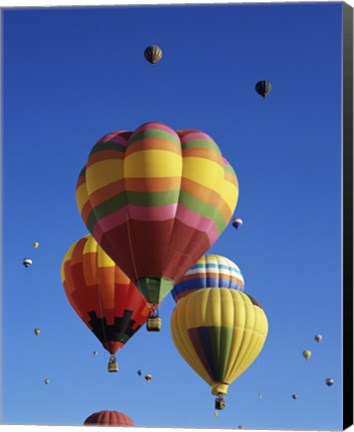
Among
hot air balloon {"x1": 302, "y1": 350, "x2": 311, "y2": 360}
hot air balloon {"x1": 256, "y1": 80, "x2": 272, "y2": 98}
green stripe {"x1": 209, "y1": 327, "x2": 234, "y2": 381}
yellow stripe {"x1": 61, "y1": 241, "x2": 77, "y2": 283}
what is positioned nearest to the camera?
green stripe {"x1": 209, "y1": 327, "x2": 234, "y2": 381}

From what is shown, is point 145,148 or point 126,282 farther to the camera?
point 126,282

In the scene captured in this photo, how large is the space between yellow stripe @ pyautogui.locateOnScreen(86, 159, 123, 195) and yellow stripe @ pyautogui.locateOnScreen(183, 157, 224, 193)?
37.1 inches

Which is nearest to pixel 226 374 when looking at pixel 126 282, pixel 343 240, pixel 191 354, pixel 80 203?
pixel 191 354

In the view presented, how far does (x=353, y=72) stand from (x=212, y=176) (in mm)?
3960

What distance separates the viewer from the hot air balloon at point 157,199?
19.0 meters

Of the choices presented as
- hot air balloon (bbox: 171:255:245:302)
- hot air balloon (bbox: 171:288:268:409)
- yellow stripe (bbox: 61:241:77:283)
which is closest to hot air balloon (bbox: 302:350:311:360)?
hot air balloon (bbox: 171:255:245:302)

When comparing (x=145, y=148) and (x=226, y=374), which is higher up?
(x=145, y=148)

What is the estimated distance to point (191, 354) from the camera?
21.9 meters

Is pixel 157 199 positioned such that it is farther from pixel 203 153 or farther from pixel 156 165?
pixel 203 153

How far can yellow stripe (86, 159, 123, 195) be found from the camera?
19.2m

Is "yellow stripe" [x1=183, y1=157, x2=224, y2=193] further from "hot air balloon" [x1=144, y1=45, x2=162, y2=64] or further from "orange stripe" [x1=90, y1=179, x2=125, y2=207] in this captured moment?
"hot air balloon" [x1=144, y1=45, x2=162, y2=64]

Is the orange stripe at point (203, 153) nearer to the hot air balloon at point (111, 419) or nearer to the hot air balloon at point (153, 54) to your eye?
the hot air balloon at point (153, 54)

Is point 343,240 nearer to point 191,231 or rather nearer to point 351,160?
point 351,160

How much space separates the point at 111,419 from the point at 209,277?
619 centimetres
